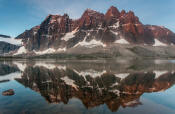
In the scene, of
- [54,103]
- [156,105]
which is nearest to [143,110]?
[156,105]

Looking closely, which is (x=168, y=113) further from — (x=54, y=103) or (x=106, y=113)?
(x=54, y=103)

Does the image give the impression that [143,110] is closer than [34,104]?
Yes

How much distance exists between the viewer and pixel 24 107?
20312 mm

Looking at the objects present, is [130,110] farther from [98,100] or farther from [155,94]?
[155,94]

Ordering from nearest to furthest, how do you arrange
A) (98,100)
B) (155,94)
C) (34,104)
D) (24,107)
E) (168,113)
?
(168,113) < (24,107) < (34,104) < (98,100) < (155,94)

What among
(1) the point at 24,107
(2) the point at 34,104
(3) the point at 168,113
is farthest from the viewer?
(2) the point at 34,104

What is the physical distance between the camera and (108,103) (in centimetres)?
2189

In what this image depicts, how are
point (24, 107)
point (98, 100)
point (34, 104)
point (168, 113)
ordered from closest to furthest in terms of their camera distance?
point (168, 113), point (24, 107), point (34, 104), point (98, 100)

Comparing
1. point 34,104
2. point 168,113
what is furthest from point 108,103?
point 34,104

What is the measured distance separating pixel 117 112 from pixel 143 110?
11.3 feet

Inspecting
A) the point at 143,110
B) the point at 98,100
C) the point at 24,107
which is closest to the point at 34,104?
the point at 24,107

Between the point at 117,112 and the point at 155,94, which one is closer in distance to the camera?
the point at 117,112

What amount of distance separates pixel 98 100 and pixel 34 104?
9.44 m

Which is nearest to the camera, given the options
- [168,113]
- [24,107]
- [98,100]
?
[168,113]
